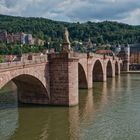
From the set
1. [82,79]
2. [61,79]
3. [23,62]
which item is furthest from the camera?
[82,79]

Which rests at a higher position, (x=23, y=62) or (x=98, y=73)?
(x=23, y=62)

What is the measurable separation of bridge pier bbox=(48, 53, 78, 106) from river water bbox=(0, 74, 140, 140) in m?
1.15

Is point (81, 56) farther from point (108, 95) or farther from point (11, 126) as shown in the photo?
point (11, 126)

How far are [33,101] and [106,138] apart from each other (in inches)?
528

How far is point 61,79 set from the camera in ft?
114

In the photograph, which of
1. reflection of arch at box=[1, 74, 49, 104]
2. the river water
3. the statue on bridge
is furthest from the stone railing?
the river water

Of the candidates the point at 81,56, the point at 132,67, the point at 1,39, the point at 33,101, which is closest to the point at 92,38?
the point at 1,39

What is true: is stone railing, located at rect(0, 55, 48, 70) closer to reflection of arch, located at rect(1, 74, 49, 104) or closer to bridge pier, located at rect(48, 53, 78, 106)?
bridge pier, located at rect(48, 53, 78, 106)

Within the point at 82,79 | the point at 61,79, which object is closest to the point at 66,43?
the point at 61,79

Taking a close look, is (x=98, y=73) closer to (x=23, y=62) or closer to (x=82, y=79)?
(x=82, y=79)

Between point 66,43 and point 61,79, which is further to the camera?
point 66,43

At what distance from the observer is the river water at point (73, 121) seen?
984 inches

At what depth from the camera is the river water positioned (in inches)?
984

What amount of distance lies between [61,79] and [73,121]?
6711 mm
